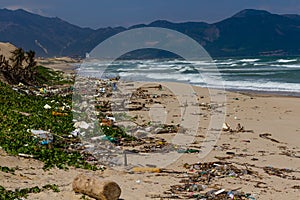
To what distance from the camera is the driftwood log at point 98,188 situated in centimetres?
625

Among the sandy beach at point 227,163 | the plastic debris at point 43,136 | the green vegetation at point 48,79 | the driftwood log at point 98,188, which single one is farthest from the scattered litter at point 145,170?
the green vegetation at point 48,79

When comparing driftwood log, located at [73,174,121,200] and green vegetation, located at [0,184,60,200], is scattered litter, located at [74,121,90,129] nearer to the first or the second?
green vegetation, located at [0,184,60,200]

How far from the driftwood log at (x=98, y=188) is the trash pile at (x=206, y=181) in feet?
4.41

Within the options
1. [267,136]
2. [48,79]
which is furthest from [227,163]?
[48,79]

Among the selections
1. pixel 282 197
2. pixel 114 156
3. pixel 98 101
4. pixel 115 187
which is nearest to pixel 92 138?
pixel 114 156

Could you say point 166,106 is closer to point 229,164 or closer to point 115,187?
point 229,164

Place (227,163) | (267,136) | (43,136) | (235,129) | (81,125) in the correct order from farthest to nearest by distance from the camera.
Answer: (235,129) → (267,136) → (81,125) → (43,136) → (227,163)

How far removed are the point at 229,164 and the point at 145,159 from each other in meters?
2.16

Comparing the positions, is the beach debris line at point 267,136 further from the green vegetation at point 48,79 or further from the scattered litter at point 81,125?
the green vegetation at point 48,79

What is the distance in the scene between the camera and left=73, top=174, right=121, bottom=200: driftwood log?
6246 millimetres

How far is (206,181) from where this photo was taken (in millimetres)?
7980

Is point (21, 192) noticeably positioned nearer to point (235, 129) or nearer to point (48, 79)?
point (235, 129)

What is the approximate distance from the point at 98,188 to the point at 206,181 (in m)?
A: 2.74

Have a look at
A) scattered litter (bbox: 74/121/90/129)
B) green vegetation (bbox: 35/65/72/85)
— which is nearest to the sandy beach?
scattered litter (bbox: 74/121/90/129)
